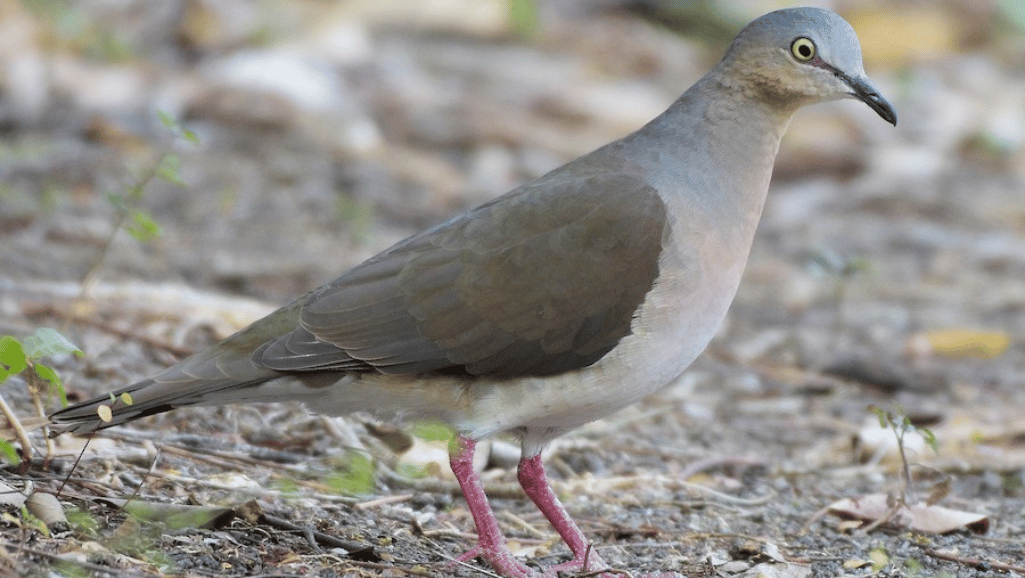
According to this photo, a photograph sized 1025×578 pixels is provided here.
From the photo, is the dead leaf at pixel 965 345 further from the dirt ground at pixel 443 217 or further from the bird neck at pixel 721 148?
the bird neck at pixel 721 148

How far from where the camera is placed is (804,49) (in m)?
4.09

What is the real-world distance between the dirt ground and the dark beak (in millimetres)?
910

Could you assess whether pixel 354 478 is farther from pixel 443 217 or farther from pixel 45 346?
pixel 443 217

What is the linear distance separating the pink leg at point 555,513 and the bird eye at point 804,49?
1.49 meters

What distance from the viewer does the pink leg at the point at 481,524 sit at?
12.3 ft

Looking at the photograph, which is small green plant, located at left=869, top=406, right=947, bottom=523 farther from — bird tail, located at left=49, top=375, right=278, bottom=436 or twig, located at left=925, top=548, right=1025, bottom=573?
bird tail, located at left=49, top=375, right=278, bottom=436

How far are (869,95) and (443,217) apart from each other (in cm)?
421

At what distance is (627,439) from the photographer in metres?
5.46

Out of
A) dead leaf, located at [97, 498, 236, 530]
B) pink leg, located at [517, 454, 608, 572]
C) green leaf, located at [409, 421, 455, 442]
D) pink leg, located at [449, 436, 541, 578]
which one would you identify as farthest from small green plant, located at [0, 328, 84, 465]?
pink leg, located at [517, 454, 608, 572]

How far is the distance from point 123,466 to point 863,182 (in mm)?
7020

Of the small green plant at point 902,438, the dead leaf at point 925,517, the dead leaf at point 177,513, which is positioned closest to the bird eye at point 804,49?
the small green plant at point 902,438

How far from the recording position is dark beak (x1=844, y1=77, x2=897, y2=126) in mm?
4059

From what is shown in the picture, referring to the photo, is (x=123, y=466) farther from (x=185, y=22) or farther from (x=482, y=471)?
(x=185, y=22)

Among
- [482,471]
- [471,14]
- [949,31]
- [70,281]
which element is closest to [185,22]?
[471,14]
